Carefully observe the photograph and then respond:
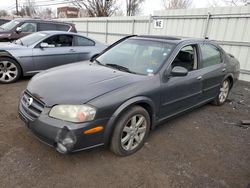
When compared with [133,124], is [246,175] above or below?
below

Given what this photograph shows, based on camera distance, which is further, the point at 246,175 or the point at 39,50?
the point at 39,50

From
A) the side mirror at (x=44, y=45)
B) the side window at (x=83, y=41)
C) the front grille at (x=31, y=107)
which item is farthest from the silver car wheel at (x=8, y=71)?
the front grille at (x=31, y=107)

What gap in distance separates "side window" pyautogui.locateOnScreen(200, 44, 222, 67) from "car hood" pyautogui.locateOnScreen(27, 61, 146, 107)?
1.73m

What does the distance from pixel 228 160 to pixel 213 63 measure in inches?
83.0

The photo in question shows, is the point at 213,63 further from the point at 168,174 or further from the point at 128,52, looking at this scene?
the point at 168,174

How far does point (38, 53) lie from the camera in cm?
568

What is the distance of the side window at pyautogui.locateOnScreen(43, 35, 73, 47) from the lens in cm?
605

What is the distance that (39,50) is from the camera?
5715 mm

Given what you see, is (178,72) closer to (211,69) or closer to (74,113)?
(211,69)

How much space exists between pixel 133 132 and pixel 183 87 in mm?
1202

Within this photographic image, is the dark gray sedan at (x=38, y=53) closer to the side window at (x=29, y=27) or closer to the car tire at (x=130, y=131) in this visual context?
the side window at (x=29, y=27)

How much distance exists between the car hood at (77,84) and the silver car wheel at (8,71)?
293cm

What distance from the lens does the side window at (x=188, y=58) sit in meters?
3.50

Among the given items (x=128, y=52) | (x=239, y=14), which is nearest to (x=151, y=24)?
(x=239, y=14)
